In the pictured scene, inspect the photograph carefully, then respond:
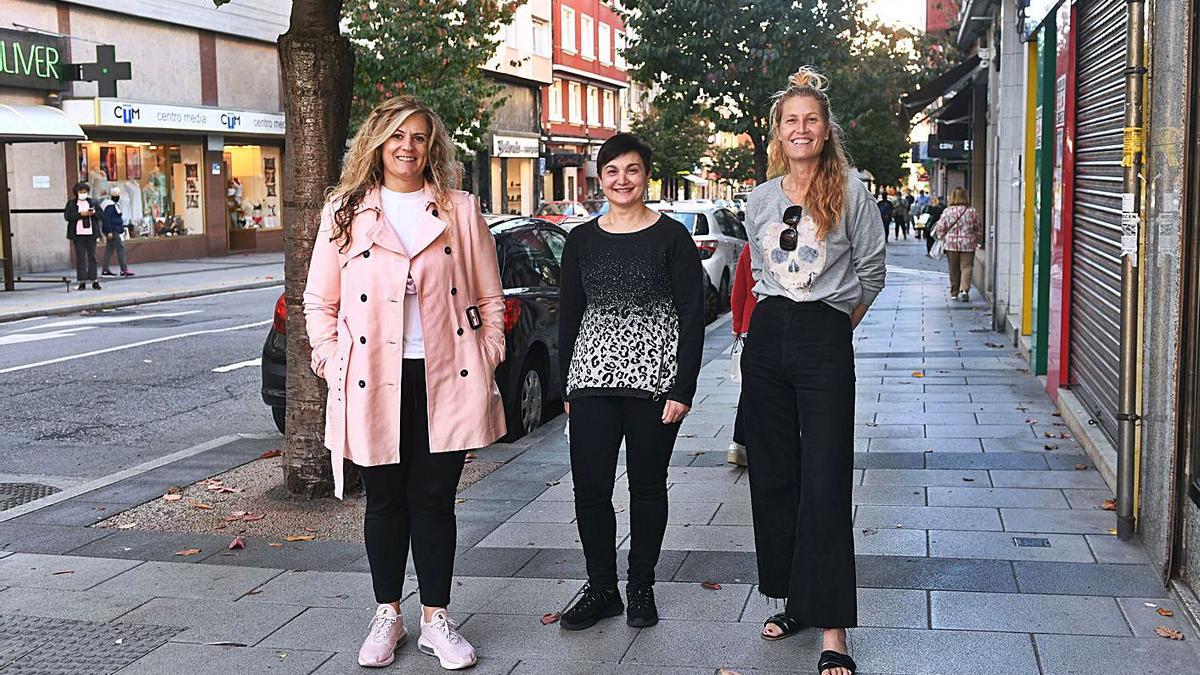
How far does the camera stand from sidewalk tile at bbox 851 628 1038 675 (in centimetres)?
438

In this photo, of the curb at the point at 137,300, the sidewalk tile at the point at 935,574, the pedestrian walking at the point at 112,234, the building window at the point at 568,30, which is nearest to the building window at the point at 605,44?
the building window at the point at 568,30

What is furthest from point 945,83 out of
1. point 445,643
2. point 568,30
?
→ point 568,30

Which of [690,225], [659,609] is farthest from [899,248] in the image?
[659,609]

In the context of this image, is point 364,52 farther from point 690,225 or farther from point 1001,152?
point 1001,152

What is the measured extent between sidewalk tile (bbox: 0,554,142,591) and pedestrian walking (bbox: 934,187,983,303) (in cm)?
1522

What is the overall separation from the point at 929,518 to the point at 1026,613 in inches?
58.1

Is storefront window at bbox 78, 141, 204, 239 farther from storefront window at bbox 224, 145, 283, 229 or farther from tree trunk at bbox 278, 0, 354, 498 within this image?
tree trunk at bbox 278, 0, 354, 498

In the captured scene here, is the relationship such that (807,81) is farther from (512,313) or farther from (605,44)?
(605,44)

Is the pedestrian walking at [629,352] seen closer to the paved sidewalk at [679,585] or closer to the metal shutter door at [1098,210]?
the paved sidewalk at [679,585]

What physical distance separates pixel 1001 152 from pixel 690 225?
547 centimetres

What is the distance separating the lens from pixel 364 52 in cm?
3209

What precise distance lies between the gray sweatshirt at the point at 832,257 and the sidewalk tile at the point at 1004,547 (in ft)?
5.82

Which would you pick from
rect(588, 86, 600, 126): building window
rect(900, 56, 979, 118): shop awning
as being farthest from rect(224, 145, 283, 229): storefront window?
rect(588, 86, 600, 126): building window

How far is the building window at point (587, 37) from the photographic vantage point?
6081 cm
